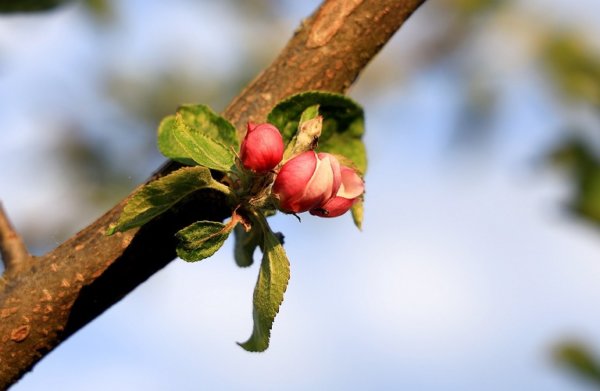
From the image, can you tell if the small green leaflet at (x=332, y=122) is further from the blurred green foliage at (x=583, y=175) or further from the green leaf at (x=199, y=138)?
the blurred green foliage at (x=583, y=175)

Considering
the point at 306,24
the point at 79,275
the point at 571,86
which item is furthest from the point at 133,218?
the point at 571,86

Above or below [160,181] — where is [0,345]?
below

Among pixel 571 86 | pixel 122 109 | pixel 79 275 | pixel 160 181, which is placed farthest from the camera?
pixel 122 109

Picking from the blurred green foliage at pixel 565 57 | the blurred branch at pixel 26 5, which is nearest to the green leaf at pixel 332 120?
the blurred branch at pixel 26 5

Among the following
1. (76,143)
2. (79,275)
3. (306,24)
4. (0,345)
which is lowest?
(0,345)

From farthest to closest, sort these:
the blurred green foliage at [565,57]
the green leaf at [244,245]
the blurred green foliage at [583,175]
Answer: the blurred green foliage at [565,57] → the blurred green foliage at [583,175] → the green leaf at [244,245]

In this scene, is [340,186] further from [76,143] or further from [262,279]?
[76,143]

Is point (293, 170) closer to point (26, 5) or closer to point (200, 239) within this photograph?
point (200, 239)
